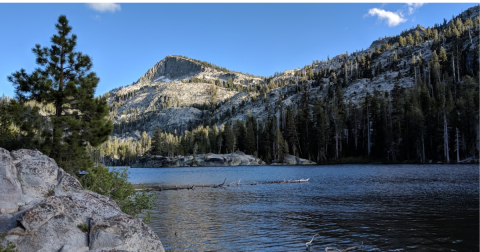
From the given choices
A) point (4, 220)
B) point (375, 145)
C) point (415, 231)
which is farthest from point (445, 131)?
point (4, 220)

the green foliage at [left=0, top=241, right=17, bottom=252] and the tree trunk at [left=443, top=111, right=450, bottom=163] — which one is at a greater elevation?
the tree trunk at [left=443, top=111, right=450, bottom=163]

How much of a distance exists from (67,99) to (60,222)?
48.6ft

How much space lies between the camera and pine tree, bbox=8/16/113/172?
21397mm

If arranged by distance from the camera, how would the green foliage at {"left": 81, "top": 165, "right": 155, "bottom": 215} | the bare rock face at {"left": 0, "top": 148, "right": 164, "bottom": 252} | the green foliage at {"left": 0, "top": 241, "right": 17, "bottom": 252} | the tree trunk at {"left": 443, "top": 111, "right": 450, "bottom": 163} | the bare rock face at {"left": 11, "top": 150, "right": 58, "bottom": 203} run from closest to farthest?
the green foliage at {"left": 0, "top": 241, "right": 17, "bottom": 252}, the bare rock face at {"left": 0, "top": 148, "right": 164, "bottom": 252}, the bare rock face at {"left": 11, "top": 150, "right": 58, "bottom": 203}, the green foliage at {"left": 81, "top": 165, "right": 155, "bottom": 215}, the tree trunk at {"left": 443, "top": 111, "right": 450, "bottom": 163}

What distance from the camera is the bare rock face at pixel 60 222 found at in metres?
9.37

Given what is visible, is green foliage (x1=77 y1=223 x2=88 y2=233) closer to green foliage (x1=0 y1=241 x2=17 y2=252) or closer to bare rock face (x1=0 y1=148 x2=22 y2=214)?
green foliage (x1=0 y1=241 x2=17 y2=252)

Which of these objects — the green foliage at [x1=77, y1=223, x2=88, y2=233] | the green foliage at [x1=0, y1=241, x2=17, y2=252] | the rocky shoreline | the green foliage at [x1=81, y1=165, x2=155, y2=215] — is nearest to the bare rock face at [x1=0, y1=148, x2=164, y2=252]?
the green foliage at [x1=77, y1=223, x2=88, y2=233]

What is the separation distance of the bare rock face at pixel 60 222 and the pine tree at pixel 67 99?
29.1ft

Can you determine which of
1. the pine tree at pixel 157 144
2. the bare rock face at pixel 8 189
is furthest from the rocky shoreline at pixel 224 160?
the bare rock face at pixel 8 189

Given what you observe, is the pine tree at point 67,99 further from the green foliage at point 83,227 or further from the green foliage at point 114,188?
the green foliage at point 83,227

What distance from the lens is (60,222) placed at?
9992 mm

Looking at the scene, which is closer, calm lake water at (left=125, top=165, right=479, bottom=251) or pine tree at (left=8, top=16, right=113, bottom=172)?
calm lake water at (left=125, top=165, right=479, bottom=251)

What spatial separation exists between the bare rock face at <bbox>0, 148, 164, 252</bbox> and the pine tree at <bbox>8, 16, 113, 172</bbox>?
8.88 metres

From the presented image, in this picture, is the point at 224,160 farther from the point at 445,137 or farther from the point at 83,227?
the point at 83,227
